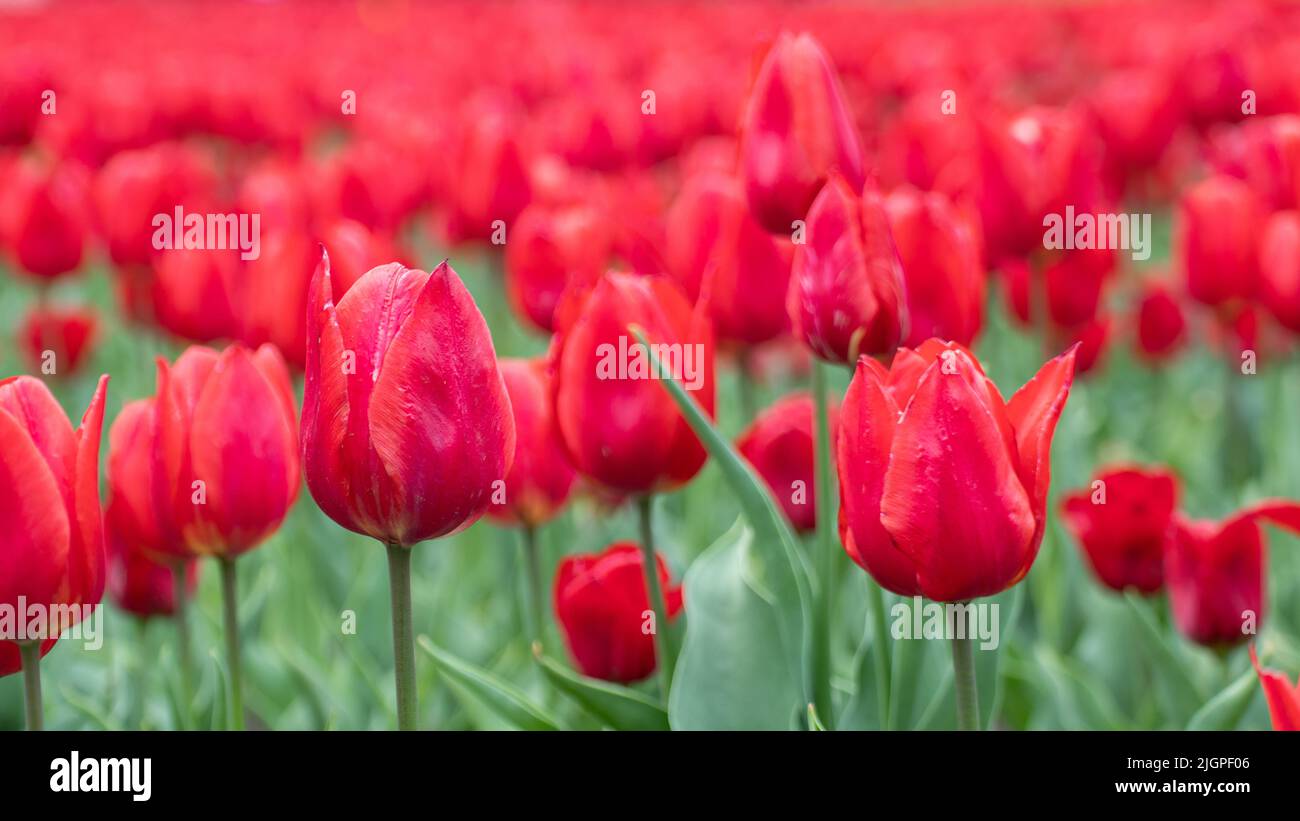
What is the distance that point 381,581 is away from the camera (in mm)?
2189

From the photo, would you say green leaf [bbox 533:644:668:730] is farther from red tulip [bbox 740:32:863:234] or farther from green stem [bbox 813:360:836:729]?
red tulip [bbox 740:32:863:234]

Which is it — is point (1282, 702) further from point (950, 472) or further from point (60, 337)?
point (60, 337)

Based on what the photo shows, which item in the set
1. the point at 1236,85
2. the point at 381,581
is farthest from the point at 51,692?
the point at 1236,85

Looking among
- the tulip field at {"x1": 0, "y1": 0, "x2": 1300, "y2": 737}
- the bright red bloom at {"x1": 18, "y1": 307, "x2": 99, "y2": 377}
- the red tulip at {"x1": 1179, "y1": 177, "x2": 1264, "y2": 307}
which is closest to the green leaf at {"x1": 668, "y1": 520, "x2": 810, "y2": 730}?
the tulip field at {"x1": 0, "y1": 0, "x2": 1300, "y2": 737}

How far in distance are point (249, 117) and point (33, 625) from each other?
304cm

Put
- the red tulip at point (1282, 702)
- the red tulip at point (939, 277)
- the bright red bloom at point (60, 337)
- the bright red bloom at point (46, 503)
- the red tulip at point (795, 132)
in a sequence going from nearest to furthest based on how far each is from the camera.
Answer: the red tulip at point (1282, 702)
the bright red bloom at point (46, 503)
the red tulip at point (795, 132)
the red tulip at point (939, 277)
the bright red bloom at point (60, 337)

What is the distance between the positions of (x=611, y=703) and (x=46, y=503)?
0.59 meters

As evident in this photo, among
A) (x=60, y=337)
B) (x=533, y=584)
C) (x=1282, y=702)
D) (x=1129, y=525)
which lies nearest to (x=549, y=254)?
(x=533, y=584)

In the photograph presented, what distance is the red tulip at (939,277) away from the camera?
4.76ft

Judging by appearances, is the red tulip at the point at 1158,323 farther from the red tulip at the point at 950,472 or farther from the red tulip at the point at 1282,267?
the red tulip at the point at 950,472

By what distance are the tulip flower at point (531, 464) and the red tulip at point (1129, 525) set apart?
71cm

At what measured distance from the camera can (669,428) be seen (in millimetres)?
1334

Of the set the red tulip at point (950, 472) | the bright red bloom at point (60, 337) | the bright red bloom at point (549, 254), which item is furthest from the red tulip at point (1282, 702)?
the bright red bloom at point (60, 337)

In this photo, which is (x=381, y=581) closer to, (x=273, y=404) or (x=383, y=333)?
(x=273, y=404)
